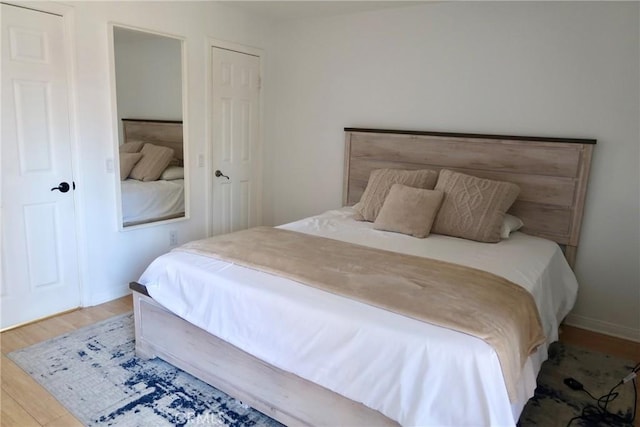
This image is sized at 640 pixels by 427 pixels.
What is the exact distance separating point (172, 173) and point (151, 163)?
0.20m

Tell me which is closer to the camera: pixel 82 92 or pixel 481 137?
pixel 82 92

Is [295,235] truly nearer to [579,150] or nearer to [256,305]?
[256,305]

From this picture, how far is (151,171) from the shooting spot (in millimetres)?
3488

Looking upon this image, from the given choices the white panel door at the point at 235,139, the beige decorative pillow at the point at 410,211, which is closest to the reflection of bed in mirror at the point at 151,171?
the white panel door at the point at 235,139

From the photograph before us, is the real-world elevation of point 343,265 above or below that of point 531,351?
above

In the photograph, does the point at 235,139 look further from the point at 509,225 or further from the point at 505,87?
the point at 509,225

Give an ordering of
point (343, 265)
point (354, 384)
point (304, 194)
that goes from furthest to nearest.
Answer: point (304, 194), point (343, 265), point (354, 384)

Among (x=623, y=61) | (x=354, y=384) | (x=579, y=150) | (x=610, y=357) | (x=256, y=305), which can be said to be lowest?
(x=610, y=357)

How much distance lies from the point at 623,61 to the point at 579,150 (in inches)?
23.1

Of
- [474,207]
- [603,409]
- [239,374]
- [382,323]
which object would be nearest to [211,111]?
[474,207]

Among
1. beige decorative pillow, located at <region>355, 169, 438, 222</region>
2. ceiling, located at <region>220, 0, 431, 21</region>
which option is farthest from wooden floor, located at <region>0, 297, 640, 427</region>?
ceiling, located at <region>220, 0, 431, 21</region>

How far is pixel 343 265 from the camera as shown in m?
2.18

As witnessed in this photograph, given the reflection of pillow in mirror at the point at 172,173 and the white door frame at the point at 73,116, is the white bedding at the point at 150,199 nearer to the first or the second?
the reflection of pillow in mirror at the point at 172,173

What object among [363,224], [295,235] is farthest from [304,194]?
[295,235]
